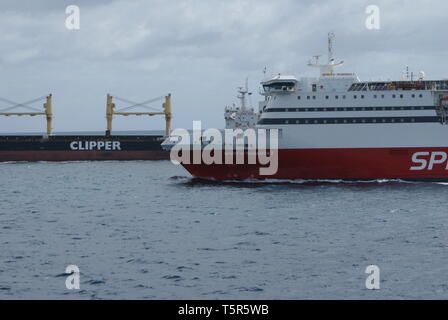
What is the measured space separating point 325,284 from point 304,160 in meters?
23.0

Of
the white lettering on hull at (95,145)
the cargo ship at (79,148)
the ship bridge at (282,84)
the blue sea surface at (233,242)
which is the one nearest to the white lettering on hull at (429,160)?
the blue sea surface at (233,242)

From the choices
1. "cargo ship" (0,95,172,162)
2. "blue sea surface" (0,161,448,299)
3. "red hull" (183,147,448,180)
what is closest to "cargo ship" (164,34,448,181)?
"red hull" (183,147,448,180)

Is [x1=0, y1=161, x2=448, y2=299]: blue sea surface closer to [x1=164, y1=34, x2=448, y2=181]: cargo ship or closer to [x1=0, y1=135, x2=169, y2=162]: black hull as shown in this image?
[x1=164, y1=34, x2=448, y2=181]: cargo ship

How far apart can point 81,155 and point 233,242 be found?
5744cm

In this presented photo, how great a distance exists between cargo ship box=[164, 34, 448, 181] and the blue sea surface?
3.55ft

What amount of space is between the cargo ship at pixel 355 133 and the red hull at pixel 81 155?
38280 millimetres

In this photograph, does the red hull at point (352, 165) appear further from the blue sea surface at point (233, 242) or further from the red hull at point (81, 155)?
the red hull at point (81, 155)

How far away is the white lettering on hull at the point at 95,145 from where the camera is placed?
74.6 metres

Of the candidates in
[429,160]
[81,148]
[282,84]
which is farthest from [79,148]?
[429,160]

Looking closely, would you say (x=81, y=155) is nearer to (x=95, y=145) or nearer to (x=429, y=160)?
(x=95, y=145)

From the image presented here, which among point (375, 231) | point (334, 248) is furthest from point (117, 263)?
point (375, 231)

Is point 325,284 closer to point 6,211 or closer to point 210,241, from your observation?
point 210,241

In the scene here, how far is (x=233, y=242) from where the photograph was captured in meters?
21.5

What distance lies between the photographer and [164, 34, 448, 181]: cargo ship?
38.4 meters
